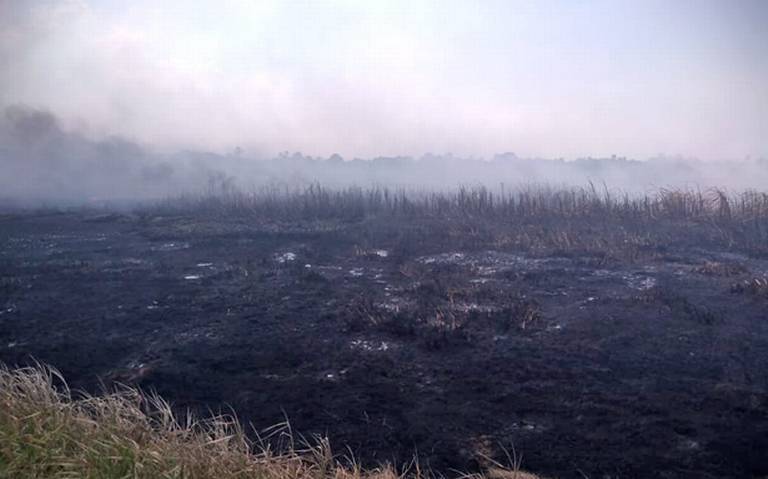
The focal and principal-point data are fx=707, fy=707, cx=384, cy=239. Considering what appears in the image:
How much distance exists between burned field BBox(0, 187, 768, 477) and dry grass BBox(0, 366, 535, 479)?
1.45ft

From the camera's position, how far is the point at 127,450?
11.5ft

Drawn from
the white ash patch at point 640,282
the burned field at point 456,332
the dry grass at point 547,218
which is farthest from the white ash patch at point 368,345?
the dry grass at point 547,218

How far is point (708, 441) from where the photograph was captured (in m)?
4.14

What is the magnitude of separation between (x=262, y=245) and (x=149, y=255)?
5.94 ft

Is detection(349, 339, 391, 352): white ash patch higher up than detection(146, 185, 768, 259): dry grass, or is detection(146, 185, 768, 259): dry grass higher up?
detection(146, 185, 768, 259): dry grass

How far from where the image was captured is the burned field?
436 centimetres

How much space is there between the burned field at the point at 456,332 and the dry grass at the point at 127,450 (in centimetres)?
44

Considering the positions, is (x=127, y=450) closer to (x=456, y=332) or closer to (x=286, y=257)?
(x=456, y=332)

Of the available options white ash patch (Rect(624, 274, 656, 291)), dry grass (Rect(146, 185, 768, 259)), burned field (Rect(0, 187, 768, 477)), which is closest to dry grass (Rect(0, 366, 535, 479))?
burned field (Rect(0, 187, 768, 477))

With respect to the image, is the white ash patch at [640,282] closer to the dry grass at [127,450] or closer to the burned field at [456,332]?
the burned field at [456,332]

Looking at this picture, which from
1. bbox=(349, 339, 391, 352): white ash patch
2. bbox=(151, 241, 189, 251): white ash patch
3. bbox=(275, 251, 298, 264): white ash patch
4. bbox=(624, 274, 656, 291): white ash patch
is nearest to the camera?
bbox=(349, 339, 391, 352): white ash patch

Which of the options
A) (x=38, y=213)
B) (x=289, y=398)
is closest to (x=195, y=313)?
(x=289, y=398)

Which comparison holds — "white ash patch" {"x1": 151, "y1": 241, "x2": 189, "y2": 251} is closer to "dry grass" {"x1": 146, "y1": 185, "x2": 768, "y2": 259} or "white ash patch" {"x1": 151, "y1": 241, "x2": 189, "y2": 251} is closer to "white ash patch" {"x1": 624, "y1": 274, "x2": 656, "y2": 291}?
"dry grass" {"x1": 146, "y1": 185, "x2": 768, "y2": 259}

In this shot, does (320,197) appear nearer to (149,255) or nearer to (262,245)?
(262,245)
